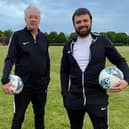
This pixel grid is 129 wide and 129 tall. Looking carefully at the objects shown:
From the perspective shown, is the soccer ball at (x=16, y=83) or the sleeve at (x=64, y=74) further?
the soccer ball at (x=16, y=83)

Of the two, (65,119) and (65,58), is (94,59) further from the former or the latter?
(65,119)

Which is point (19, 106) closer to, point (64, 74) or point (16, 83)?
point (16, 83)

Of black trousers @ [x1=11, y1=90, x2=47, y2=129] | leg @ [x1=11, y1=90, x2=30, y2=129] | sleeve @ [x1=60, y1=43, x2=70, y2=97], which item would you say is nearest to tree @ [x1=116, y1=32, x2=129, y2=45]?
black trousers @ [x1=11, y1=90, x2=47, y2=129]

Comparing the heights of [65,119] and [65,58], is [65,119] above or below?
below

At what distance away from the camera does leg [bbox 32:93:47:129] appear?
328 inches

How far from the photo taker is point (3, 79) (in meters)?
7.51

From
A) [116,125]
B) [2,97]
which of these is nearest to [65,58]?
[116,125]

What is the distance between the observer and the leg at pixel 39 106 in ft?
27.3

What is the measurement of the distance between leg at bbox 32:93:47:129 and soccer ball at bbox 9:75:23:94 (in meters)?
0.59

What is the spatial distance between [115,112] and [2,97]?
4272 mm

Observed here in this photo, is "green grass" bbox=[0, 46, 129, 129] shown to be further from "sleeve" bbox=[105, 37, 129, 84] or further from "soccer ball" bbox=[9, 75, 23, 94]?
"sleeve" bbox=[105, 37, 129, 84]

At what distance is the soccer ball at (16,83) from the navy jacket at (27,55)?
0.30 meters

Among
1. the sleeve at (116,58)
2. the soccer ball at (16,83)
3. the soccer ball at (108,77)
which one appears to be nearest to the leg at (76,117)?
the soccer ball at (108,77)

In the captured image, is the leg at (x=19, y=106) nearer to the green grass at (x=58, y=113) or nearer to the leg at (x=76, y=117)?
the leg at (x=76, y=117)
